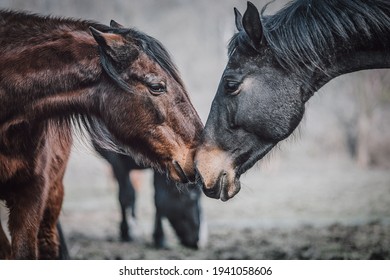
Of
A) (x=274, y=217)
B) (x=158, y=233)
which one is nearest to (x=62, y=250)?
(x=158, y=233)

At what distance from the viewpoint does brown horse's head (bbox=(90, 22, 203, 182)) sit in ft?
8.55

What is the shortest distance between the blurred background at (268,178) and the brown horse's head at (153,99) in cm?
63

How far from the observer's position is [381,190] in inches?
167

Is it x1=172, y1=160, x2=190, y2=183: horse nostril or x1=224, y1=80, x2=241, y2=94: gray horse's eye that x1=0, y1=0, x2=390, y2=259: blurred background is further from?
x1=172, y1=160, x2=190, y2=183: horse nostril

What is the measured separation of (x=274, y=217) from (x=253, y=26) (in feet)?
8.53

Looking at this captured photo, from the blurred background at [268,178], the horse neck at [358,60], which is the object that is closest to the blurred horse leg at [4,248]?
the blurred background at [268,178]

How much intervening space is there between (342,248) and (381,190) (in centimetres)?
61

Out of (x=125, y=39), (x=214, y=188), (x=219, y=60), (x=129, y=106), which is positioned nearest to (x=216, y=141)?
(x=214, y=188)

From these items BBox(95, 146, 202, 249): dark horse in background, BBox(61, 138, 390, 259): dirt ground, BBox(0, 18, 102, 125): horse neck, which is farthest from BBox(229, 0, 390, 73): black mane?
BBox(95, 146, 202, 249): dark horse in background

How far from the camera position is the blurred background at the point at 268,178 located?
146 inches

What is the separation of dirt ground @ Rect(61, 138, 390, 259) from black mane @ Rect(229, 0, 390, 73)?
4.96 feet

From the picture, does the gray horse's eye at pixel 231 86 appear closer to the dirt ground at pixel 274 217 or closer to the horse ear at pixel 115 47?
the horse ear at pixel 115 47

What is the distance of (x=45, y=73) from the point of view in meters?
2.59
